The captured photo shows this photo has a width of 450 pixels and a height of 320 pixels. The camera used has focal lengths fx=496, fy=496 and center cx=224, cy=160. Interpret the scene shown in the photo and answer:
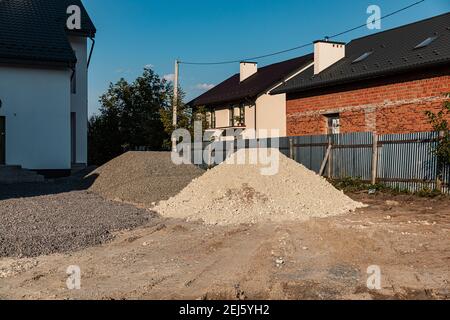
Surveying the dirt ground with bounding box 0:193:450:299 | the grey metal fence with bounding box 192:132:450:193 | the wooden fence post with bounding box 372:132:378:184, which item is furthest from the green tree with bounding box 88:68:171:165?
the dirt ground with bounding box 0:193:450:299

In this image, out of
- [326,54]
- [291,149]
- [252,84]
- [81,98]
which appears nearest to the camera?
[291,149]

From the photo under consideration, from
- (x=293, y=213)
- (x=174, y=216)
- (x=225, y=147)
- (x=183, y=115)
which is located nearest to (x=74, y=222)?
(x=174, y=216)

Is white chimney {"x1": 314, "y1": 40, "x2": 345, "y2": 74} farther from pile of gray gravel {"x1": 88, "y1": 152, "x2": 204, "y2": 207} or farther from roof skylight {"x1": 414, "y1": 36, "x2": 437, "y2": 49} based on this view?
pile of gray gravel {"x1": 88, "y1": 152, "x2": 204, "y2": 207}

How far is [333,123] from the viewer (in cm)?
2172

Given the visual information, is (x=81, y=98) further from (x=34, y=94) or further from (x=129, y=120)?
(x=129, y=120)

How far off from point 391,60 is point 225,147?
8.09 meters

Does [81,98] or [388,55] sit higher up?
[388,55]

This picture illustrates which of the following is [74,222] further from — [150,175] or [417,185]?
[417,185]

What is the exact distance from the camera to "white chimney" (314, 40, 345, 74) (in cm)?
2350

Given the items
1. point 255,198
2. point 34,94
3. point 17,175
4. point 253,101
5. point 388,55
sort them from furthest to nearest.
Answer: point 253,101
point 388,55
point 34,94
point 17,175
point 255,198

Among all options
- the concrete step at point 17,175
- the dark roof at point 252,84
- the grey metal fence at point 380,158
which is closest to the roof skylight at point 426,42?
the grey metal fence at point 380,158

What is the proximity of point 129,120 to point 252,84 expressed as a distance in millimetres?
8292

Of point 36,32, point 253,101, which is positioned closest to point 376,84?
point 253,101

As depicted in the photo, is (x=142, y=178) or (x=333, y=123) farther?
(x=333, y=123)
